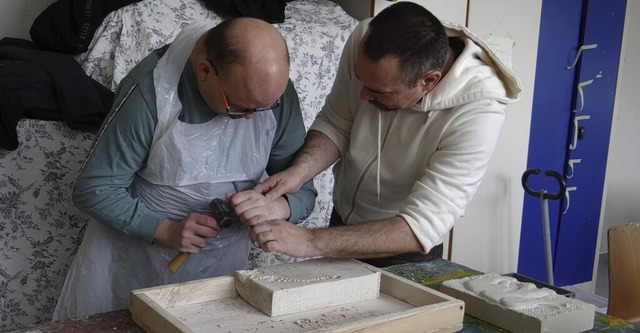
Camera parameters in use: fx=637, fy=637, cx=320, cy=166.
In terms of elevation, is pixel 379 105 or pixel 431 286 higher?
pixel 379 105

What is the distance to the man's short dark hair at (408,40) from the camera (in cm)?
142

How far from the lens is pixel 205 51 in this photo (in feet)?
4.53

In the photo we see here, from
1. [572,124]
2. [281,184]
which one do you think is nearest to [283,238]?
[281,184]

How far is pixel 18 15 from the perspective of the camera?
236cm

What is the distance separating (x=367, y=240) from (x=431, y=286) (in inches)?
7.5

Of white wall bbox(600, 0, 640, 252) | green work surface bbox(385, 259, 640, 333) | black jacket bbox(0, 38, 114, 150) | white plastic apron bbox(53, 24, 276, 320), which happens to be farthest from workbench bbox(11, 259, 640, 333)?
white wall bbox(600, 0, 640, 252)

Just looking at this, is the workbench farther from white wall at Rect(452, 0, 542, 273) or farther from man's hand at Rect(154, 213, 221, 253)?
white wall at Rect(452, 0, 542, 273)

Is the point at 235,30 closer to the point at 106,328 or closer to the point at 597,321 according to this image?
the point at 106,328

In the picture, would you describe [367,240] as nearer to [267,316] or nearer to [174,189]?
[267,316]

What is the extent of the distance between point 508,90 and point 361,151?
39 centimetres

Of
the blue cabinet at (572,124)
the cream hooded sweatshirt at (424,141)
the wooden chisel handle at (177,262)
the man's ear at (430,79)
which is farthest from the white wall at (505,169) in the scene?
the wooden chisel handle at (177,262)

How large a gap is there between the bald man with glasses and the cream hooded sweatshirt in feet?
0.51

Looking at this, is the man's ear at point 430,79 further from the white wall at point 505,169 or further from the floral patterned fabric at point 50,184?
the white wall at point 505,169

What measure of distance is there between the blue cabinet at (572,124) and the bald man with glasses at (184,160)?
7.78 ft
